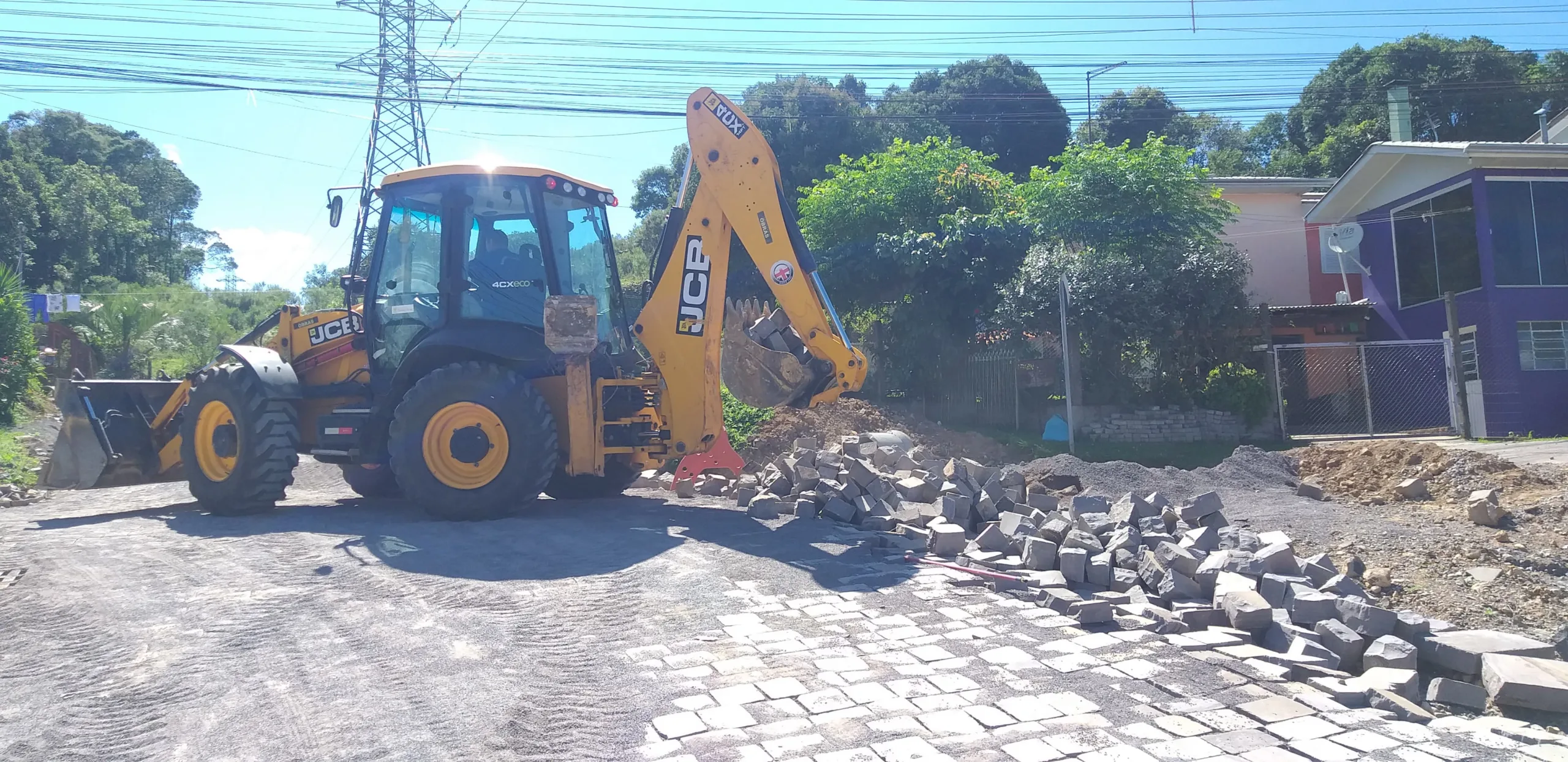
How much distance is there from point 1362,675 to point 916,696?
2.27m

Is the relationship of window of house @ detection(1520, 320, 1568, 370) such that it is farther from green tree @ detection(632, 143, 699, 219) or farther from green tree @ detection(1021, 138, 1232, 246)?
green tree @ detection(632, 143, 699, 219)

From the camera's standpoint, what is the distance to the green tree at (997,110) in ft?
125

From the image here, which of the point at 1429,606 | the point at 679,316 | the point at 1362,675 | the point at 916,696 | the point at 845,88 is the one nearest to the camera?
the point at 916,696

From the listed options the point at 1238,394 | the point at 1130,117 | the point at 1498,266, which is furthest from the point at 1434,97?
the point at 1238,394

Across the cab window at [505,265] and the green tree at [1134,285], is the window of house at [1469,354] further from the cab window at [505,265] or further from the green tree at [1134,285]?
the cab window at [505,265]

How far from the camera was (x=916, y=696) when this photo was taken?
15.1 ft

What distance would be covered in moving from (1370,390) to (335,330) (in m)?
17.2

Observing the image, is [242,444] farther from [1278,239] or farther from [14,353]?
[1278,239]

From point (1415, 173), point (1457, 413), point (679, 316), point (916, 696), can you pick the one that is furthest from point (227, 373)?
point (1415, 173)

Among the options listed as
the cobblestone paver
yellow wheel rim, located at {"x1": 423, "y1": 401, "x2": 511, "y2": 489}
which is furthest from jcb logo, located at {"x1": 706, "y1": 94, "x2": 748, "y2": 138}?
the cobblestone paver

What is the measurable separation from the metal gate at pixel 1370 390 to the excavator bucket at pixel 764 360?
1119cm

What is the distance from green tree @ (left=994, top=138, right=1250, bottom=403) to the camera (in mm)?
16641

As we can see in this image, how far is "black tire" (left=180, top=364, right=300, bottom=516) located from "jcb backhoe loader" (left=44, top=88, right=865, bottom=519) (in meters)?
0.02

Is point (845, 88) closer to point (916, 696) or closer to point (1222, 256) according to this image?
point (1222, 256)
